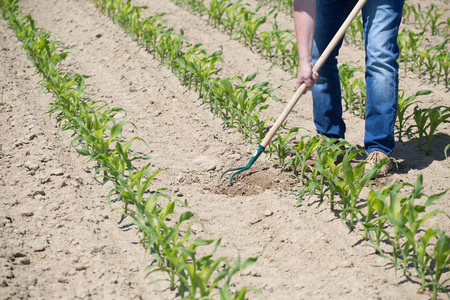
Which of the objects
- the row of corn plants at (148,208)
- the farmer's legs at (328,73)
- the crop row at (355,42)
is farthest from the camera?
the crop row at (355,42)

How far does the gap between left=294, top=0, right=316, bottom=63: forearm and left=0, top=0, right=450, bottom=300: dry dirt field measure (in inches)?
31.0

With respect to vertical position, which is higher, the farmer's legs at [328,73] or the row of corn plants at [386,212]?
the farmer's legs at [328,73]

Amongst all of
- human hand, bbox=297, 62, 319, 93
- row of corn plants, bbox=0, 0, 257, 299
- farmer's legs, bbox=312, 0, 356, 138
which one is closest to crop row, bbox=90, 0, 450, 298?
farmer's legs, bbox=312, 0, 356, 138

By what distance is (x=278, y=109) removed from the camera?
153 inches

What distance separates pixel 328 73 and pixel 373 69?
0.98 ft

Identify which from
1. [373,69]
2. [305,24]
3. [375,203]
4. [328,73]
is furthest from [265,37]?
[375,203]

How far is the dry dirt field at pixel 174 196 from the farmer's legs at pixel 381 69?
28 centimetres

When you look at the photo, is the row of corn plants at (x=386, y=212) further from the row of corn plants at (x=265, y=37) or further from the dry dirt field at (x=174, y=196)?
the row of corn plants at (x=265, y=37)

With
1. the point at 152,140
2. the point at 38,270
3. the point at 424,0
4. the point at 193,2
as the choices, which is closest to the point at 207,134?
the point at 152,140

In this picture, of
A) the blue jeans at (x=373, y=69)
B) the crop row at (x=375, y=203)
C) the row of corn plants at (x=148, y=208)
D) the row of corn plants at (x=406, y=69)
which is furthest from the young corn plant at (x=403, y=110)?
the row of corn plants at (x=148, y=208)

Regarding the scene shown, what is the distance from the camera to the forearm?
250 centimetres

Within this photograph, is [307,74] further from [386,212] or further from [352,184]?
[386,212]

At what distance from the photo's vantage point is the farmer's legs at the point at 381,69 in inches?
104

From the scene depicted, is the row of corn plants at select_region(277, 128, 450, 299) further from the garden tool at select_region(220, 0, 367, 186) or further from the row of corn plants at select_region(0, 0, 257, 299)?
the row of corn plants at select_region(0, 0, 257, 299)
